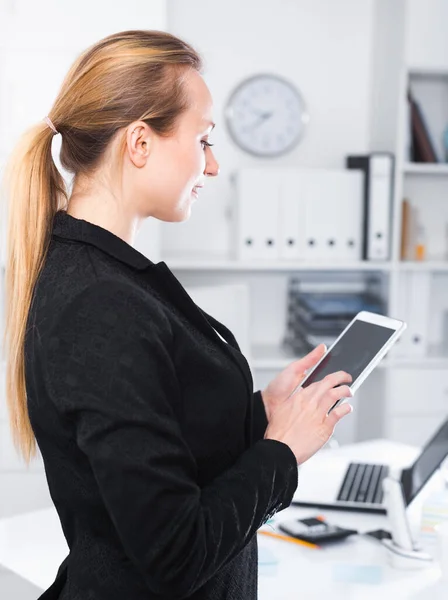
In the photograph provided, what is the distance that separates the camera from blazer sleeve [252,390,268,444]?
129 centimetres

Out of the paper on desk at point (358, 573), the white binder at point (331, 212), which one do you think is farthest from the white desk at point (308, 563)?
the white binder at point (331, 212)

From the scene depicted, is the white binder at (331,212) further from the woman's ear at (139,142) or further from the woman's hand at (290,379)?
the woman's ear at (139,142)

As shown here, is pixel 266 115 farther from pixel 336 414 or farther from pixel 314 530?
pixel 336 414

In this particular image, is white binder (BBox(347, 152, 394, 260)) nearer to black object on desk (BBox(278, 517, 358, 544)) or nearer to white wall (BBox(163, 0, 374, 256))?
white wall (BBox(163, 0, 374, 256))

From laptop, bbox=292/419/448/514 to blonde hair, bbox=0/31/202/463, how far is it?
873 millimetres

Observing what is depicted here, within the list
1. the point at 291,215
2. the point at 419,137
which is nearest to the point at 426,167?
the point at 419,137

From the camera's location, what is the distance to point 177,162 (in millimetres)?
1041

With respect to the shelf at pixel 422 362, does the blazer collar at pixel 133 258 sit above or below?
above

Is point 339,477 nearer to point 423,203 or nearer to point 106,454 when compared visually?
point 106,454

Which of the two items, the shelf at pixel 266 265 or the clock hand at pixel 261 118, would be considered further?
the clock hand at pixel 261 118

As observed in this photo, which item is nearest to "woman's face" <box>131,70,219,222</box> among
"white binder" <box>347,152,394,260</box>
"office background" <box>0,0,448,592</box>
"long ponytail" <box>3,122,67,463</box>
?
"long ponytail" <box>3,122,67,463</box>

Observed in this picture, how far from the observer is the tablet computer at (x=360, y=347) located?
126cm

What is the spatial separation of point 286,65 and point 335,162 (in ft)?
1.46

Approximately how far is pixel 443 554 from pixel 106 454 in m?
0.82
